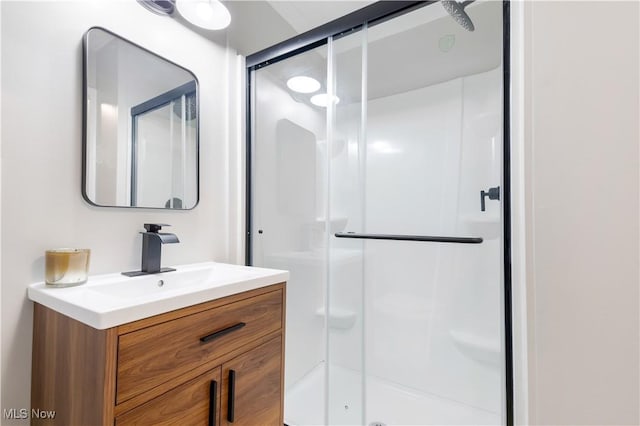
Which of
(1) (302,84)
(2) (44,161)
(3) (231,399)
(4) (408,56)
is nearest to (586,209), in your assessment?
(3) (231,399)

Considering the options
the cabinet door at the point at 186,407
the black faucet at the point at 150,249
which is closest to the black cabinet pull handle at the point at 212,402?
the cabinet door at the point at 186,407

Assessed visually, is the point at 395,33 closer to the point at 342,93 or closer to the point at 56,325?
the point at 342,93

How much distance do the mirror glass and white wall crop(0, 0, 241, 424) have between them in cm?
3

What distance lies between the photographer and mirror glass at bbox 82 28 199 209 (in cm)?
94

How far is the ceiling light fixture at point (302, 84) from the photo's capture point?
5.15 ft

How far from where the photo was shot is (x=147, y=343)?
65 centimetres

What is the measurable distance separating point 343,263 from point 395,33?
1.27 m

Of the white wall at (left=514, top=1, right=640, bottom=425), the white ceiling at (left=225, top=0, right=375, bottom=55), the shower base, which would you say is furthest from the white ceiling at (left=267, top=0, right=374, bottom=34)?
the shower base

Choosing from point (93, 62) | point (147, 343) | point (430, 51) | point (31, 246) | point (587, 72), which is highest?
point (430, 51)

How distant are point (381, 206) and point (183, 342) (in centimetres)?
127

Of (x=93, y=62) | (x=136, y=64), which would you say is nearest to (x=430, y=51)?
(x=136, y=64)

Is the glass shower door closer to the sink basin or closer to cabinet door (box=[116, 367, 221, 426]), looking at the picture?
the sink basin

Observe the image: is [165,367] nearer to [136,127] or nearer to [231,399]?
[231,399]

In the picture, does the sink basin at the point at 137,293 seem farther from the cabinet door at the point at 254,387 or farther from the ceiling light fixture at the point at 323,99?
the ceiling light fixture at the point at 323,99
